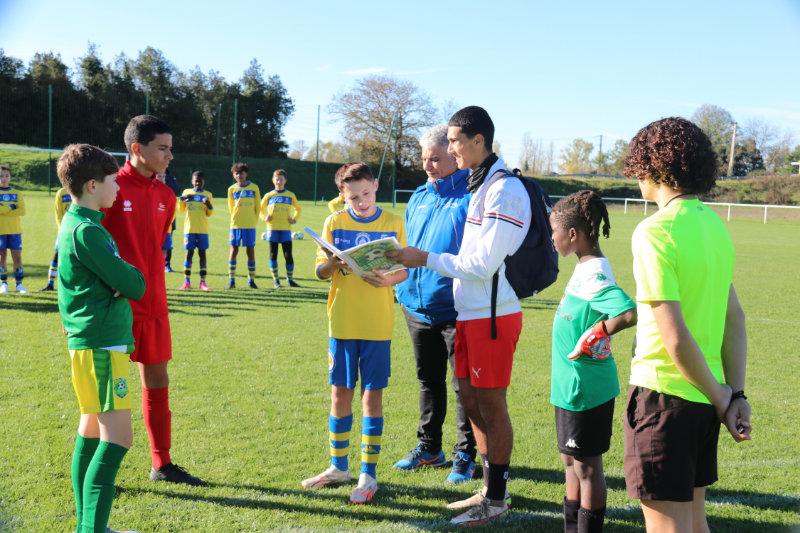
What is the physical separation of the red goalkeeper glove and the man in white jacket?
56 cm

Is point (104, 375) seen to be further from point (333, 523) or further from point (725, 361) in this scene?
point (725, 361)

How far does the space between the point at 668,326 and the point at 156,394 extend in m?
3.02

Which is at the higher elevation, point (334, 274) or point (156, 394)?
point (334, 274)

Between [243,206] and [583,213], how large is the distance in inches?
366

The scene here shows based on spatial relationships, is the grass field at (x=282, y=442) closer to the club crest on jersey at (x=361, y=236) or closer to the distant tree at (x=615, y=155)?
the club crest on jersey at (x=361, y=236)

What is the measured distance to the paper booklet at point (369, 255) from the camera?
3079mm

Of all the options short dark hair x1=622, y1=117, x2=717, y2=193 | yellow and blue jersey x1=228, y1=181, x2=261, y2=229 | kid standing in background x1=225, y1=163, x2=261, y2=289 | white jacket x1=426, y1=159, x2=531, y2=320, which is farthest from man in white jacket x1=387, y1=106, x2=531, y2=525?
yellow and blue jersey x1=228, y1=181, x2=261, y2=229

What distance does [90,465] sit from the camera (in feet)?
9.35

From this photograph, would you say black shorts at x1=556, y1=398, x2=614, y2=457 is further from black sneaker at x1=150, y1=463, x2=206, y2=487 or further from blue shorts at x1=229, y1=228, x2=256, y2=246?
blue shorts at x1=229, y1=228, x2=256, y2=246

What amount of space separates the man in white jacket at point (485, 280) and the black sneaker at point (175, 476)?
153 cm

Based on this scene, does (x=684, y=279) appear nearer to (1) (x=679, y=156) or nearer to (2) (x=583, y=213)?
(1) (x=679, y=156)

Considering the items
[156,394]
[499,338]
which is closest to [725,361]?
[499,338]

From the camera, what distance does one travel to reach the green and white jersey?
9.10 ft

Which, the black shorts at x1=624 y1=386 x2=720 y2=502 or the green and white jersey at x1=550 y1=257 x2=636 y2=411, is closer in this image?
the black shorts at x1=624 y1=386 x2=720 y2=502
